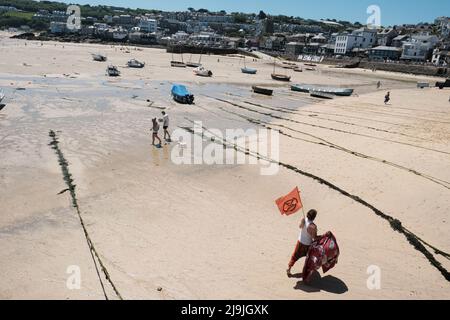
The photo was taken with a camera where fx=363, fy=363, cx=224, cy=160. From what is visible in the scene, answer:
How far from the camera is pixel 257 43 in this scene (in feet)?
527

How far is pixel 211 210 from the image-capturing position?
38.3 feet

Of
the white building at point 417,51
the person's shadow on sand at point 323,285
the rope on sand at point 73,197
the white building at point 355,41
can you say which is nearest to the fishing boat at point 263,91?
A: the rope on sand at point 73,197

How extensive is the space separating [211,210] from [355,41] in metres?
135

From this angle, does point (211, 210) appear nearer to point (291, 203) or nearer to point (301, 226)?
point (291, 203)

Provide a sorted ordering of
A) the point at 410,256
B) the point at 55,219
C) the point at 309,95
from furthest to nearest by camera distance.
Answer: the point at 309,95 < the point at 55,219 < the point at 410,256

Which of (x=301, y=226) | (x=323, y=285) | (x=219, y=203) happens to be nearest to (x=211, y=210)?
(x=219, y=203)

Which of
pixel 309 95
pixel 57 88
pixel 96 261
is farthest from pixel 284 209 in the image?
pixel 309 95

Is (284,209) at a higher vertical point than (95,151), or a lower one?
higher

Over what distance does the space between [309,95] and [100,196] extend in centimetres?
3294

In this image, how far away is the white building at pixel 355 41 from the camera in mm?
128000

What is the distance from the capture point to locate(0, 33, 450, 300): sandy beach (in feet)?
26.2

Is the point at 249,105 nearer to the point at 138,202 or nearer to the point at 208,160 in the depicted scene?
the point at 208,160
